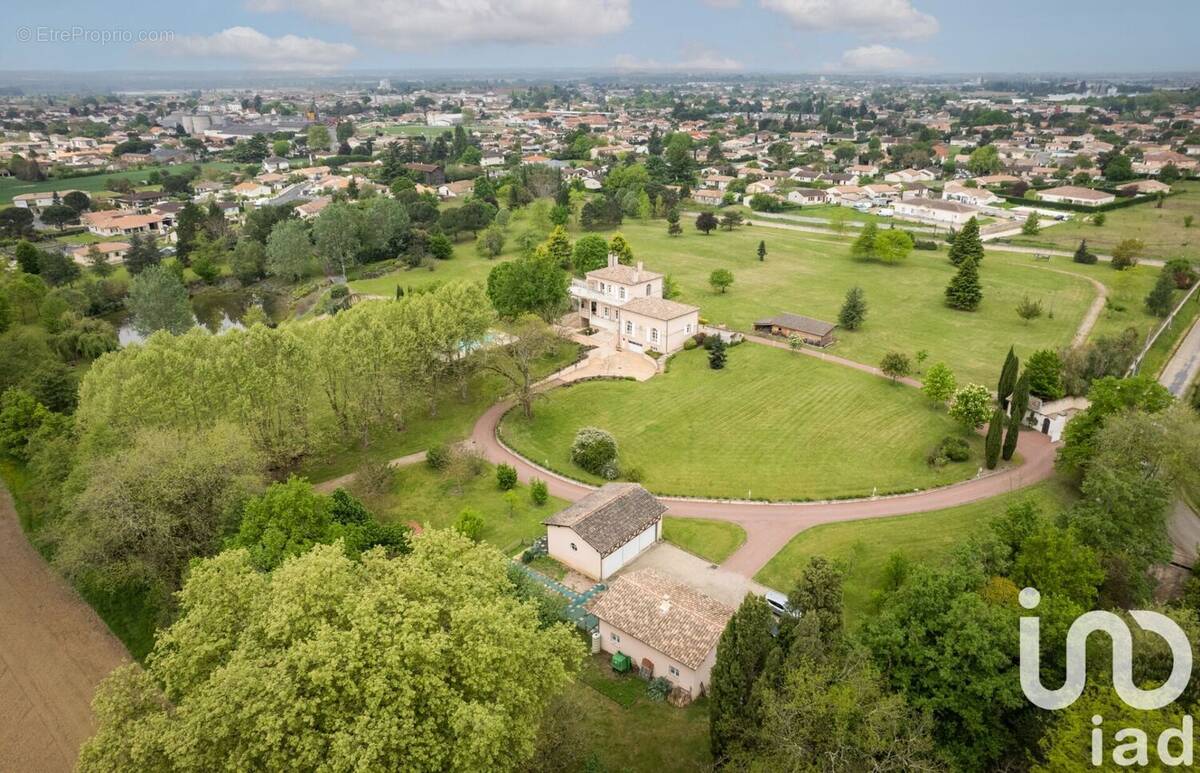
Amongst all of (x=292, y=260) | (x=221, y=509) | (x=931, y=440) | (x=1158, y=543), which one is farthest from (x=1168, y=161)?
(x=221, y=509)

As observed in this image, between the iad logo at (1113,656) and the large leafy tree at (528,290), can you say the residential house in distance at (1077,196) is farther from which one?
the iad logo at (1113,656)

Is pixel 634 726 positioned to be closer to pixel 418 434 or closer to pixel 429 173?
pixel 418 434

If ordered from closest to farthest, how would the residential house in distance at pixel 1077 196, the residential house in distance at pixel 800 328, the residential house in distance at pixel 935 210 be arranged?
the residential house in distance at pixel 800 328, the residential house in distance at pixel 935 210, the residential house in distance at pixel 1077 196

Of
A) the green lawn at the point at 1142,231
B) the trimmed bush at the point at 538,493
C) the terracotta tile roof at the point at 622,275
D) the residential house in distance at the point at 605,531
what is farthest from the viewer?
the green lawn at the point at 1142,231

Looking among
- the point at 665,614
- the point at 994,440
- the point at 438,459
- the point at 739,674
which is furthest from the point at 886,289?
the point at 739,674

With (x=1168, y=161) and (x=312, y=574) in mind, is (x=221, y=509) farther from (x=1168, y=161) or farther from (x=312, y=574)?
(x=1168, y=161)

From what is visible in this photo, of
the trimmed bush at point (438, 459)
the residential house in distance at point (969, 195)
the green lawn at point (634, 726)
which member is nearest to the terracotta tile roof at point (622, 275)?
the trimmed bush at point (438, 459)
